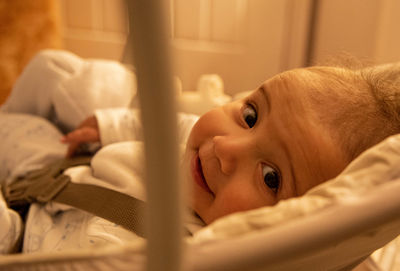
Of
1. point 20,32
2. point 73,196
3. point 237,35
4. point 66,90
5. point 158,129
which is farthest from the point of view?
point 237,35

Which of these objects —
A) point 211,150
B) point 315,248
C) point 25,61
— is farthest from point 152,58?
point 25,61

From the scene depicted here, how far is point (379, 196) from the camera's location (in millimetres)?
280

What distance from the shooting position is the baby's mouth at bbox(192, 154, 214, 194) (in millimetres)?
514

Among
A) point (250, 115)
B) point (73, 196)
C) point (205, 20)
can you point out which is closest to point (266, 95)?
point (250, 115)

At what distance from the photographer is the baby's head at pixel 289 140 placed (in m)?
0.46

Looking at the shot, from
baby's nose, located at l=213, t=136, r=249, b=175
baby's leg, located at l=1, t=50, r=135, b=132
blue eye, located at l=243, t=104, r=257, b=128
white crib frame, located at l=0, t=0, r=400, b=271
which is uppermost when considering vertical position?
white crib frame, located at l=0, t=0, r=400, b=271

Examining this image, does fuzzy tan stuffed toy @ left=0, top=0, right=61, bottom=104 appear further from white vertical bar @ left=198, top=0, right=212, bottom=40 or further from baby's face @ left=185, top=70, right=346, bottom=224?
baby's face @ left=185, top=70, right=346, bottom=224

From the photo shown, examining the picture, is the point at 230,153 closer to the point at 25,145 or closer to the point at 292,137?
the point at 292,137

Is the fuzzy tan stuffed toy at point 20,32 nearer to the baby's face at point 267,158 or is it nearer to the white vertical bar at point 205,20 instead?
Answer: the white vertical bar at point 205,20

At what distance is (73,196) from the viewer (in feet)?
2.02

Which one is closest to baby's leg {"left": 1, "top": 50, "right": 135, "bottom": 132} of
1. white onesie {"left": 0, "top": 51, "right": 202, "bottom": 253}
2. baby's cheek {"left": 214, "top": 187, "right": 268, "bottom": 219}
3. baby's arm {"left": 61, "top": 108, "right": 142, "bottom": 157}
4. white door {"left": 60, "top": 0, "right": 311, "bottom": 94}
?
white onesie {"left": 0, "top": 51, "right": 202, "bottom": 253}

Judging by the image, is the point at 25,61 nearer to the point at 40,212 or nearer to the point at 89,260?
the point at 40,212

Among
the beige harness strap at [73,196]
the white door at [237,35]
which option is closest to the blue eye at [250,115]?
the beige harness strap at [73,196]

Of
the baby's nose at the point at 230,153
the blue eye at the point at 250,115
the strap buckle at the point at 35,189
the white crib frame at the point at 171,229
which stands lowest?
the strap buckle at the point at 35,189
